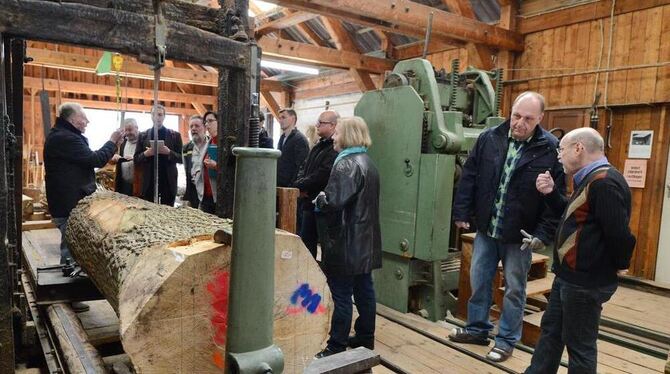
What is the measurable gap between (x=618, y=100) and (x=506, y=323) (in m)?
3.40

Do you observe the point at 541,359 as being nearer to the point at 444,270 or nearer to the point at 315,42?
the point at 444,270

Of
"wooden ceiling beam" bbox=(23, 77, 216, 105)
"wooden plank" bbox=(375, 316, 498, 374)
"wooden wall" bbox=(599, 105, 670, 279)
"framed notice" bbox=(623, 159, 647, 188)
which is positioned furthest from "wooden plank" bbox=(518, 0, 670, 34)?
"wooden ceiling beam" bbox=(23, 77, 216, 105)

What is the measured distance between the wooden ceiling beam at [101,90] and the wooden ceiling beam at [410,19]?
7728 mm

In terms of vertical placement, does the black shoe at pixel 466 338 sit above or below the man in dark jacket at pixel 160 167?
below

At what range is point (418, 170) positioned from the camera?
3311 millimetres

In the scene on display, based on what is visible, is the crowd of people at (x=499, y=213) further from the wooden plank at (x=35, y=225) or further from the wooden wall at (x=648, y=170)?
the wooden plank at (x=35, y=225)

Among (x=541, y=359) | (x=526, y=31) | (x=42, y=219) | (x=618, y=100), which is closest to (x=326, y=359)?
A: (x=541, y=359)

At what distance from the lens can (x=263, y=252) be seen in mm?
1034

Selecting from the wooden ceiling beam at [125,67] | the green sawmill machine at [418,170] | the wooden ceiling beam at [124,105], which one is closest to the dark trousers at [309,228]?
the green sawmill machine at [418,170]

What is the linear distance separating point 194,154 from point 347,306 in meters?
2.16

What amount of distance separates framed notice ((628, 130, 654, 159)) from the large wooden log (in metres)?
4.65

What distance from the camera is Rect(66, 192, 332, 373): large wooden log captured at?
1.22m

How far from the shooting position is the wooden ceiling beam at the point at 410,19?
4617mm

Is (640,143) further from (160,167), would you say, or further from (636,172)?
(160,167)
